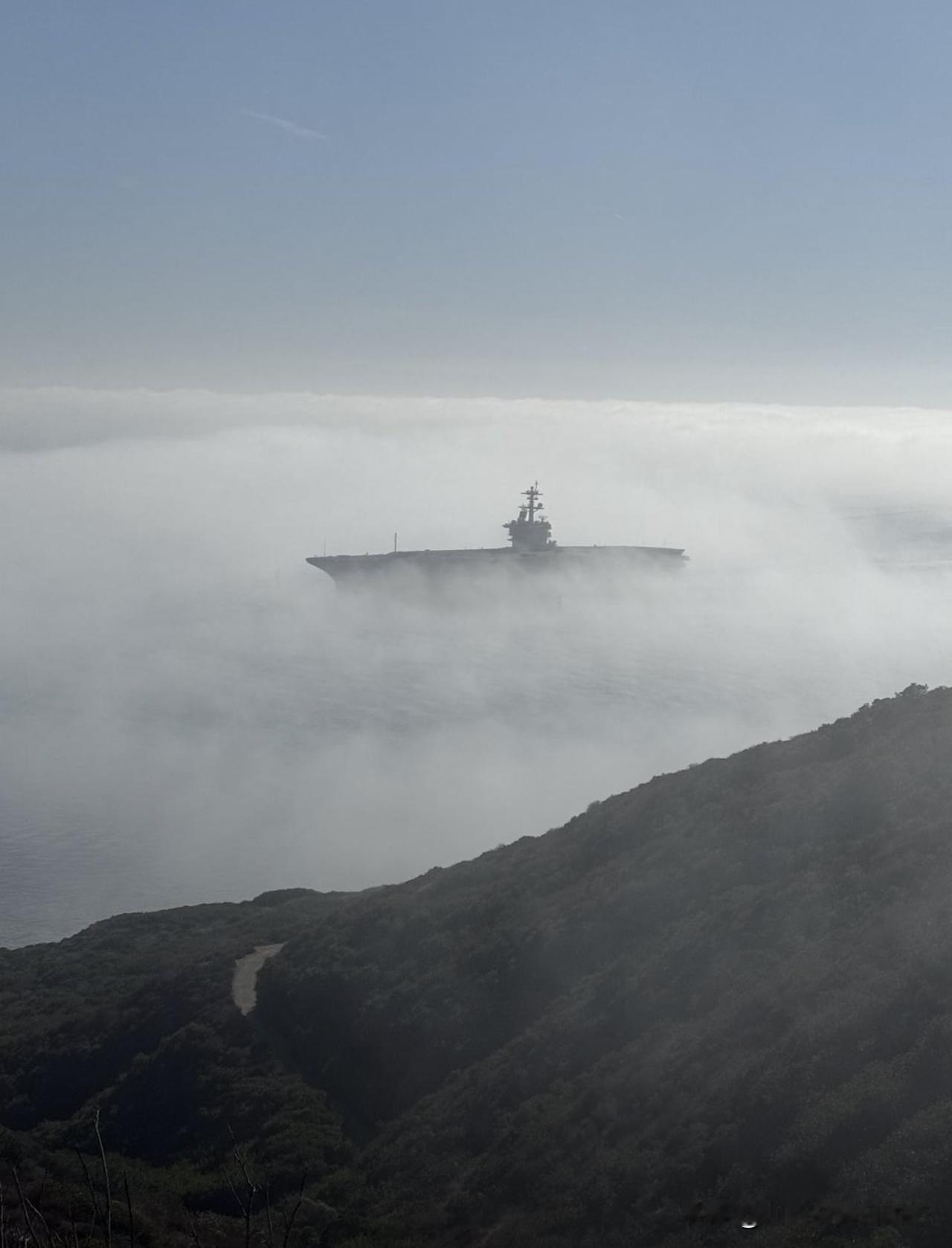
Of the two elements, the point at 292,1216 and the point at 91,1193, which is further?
the point at 91,1193

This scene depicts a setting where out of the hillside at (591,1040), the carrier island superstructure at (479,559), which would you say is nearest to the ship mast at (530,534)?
the carrier island superstructure at (479,559)

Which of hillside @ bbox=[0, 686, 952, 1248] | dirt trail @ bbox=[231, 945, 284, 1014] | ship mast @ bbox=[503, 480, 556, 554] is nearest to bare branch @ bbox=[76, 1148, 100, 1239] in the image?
hillside @ bbox=[0, 686, 952, 1248]

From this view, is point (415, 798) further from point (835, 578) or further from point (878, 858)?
point (835, 578)

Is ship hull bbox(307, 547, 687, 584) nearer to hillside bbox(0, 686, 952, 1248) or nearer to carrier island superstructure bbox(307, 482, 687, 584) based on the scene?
carrier island superstructure bbox(307, 482, 687, 584)

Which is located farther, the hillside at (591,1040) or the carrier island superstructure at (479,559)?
the carrier island superstructure at (479,559)

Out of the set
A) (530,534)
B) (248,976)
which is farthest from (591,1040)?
(530,534)

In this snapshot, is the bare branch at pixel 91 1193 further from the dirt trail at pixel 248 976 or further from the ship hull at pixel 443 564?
the ship hull at pixel 443 564

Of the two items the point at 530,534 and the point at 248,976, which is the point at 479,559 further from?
the point at 248,976

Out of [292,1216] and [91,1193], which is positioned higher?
[292,1216]
